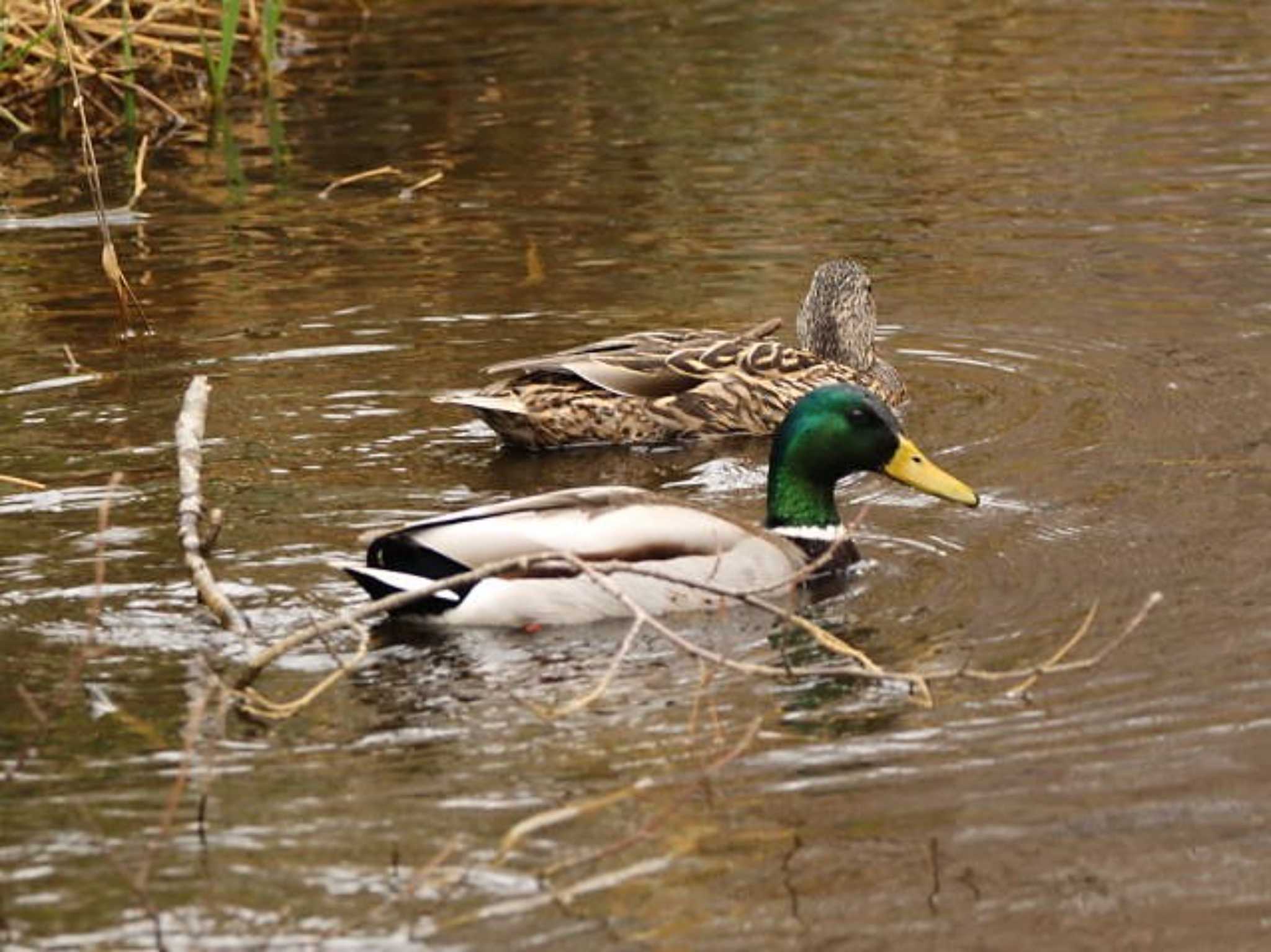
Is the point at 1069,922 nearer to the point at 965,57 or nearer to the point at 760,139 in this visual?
the point at 760,139

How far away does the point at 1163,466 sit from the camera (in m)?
9.60

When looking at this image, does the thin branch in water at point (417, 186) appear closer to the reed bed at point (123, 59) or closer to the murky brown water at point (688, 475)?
the murky brown water at point (688, 475)

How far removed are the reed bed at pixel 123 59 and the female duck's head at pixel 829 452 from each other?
271 inches

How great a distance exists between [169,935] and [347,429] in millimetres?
4715

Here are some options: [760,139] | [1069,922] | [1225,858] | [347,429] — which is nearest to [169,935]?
[1069,922]

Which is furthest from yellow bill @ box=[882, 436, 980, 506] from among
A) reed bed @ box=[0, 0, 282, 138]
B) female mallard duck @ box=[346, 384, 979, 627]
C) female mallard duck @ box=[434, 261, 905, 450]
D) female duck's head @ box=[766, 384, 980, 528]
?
reed bed @ box=[0, 0, 282, 138]

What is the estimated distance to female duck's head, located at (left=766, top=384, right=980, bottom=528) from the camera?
8.89 meters

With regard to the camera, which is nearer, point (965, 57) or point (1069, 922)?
point (1069, 922)

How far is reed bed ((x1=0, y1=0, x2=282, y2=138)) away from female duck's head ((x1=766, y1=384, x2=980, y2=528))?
688 centimetres

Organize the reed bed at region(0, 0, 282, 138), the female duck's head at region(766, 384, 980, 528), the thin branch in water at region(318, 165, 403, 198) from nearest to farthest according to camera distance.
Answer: the female duck's head at region(766, 384, 980, 528)
the thin branch in water at region(318, 165, 403, 198)
the reed bed at region(0, 0, 282, 138)

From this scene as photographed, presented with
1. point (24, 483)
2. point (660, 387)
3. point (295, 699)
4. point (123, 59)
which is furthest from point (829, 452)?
point (123, 59)

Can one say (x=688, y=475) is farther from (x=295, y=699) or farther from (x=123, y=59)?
(x=123, y=59)

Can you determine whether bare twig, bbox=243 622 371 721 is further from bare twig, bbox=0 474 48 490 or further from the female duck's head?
bare twig, bbox=0 474 48 490

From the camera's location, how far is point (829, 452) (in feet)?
29.2
